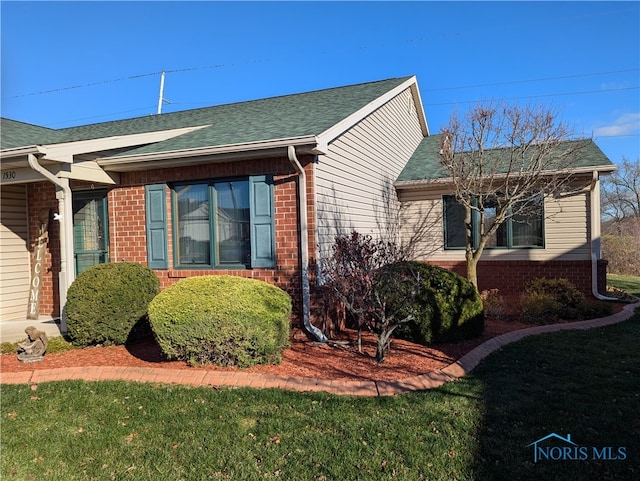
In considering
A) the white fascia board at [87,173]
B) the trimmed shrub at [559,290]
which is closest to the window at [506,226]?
the trimmed shrub at [559,290]

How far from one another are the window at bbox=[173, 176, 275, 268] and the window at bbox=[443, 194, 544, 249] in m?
5.60

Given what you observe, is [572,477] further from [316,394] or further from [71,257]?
[71,257]

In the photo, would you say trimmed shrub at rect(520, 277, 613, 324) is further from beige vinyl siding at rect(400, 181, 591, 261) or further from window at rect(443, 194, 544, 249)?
window at rect(443, 194, 544, 249)

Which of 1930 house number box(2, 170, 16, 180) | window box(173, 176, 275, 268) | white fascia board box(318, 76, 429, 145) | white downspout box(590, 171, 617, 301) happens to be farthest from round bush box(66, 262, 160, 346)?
white downspout box(590, 171, 617, 301)

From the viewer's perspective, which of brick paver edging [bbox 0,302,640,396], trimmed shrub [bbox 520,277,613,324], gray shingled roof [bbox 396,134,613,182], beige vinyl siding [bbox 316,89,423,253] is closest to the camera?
brick paver edging [bbox 0,302,640,396]

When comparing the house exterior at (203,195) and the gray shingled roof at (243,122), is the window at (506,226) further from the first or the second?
the gray shingled roof at (243,122)

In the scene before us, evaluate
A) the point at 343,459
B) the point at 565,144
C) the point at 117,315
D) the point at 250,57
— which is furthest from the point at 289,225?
the point at 250,57

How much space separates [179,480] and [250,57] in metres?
19.0

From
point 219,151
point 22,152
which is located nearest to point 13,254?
point 22,152

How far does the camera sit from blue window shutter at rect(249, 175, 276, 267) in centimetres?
702

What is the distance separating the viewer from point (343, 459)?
10.5ft

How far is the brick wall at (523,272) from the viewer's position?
382 inches

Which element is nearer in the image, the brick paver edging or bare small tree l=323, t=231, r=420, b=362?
the brick paver edging

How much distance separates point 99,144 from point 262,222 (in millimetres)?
3207
